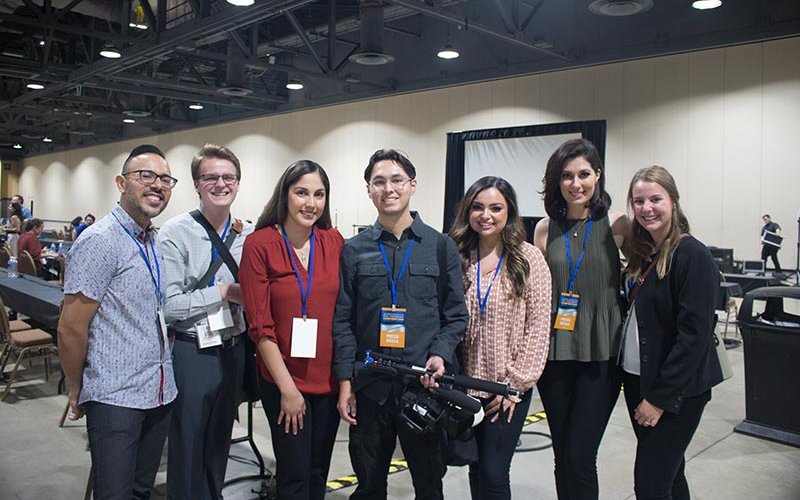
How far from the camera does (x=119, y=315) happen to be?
1.87 m

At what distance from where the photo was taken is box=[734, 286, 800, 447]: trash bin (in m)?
3.94

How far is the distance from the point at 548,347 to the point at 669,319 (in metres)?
0.41

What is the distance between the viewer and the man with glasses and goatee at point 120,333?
1.80 meters

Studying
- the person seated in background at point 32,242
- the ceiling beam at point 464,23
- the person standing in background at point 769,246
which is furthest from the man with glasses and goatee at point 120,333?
the person standing in background at point 769,246

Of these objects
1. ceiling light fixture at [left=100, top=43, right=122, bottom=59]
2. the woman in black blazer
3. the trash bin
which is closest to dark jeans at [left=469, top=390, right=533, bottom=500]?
the woman in black blazer

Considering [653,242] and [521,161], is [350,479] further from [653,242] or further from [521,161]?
[521,161]

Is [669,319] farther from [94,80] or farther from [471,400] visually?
[94,80]

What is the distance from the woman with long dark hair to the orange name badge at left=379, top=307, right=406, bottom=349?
0.60 metres

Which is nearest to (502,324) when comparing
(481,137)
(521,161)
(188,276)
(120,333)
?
(188,276)

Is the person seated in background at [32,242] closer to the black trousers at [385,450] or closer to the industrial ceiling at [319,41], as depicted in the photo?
the industrial ceiling at [319,41]

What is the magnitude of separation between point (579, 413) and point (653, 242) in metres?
0.67

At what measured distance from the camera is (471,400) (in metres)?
1.83

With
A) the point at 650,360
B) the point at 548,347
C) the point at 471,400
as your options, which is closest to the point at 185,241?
the point at 471,400

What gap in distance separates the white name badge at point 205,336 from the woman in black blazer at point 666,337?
149cm
